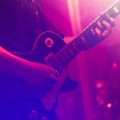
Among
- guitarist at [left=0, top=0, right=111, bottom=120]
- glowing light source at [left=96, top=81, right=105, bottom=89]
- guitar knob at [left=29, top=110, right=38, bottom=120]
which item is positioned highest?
guitarist at [left=0, top=0, right=111, bottom=120]

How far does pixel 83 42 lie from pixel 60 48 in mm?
99

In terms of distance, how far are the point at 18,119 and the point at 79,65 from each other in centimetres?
72

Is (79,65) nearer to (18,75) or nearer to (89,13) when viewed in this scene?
(89,13)

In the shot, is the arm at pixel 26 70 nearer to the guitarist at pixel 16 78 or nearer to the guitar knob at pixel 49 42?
the guitarist at pixel 16 78

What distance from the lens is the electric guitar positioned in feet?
3.26

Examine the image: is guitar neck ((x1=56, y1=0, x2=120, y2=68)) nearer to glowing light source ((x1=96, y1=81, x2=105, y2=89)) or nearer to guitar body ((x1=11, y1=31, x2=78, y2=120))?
guitar body ((x1=11, y1=31, x2=78, y2=120))

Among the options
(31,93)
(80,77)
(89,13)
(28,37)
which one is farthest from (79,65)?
(31,93)

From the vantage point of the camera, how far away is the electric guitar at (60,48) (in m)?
0.99

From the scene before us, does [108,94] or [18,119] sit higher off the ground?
[18,119]

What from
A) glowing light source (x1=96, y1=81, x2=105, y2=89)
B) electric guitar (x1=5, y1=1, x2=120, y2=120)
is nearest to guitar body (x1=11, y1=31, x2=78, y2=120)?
electric guitar (x1=5, y1=1, x2=120, y2=120)

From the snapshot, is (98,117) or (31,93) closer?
(31,93)

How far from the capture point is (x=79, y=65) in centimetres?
153

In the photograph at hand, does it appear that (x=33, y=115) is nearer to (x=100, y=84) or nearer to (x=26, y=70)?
(x=26, y=70)

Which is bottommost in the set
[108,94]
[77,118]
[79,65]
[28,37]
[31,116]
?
[108,94]
